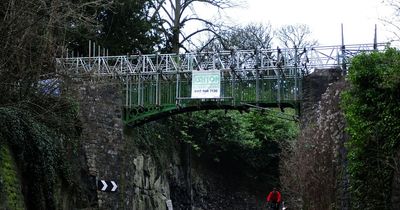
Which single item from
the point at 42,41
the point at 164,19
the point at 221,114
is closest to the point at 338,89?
the point at 42,41

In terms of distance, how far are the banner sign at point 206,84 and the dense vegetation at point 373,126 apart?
8.66m

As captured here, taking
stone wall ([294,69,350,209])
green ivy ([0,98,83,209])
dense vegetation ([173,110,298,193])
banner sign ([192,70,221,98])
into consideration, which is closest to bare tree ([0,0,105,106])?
green ivy ([0,98,83,209])

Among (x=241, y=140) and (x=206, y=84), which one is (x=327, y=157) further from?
(x=241, y=140)

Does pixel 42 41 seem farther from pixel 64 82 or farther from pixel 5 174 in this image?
pixel 5 174

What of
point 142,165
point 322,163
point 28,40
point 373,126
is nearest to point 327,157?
point 322,163

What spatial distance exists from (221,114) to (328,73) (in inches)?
428

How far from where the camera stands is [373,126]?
1155 cm

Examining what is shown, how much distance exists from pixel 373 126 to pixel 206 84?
9.88 meters

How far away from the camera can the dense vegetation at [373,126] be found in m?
11.2

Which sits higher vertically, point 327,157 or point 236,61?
point 236,61

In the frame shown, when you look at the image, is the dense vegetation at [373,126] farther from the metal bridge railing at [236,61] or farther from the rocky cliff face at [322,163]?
the metal bridge railing at [236,61]

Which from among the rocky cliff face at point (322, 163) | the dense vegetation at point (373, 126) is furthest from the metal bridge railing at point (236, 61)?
the dense vegetation at point (373, 126)

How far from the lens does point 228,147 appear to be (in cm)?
3008

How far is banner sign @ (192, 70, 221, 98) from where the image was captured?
2072cm
